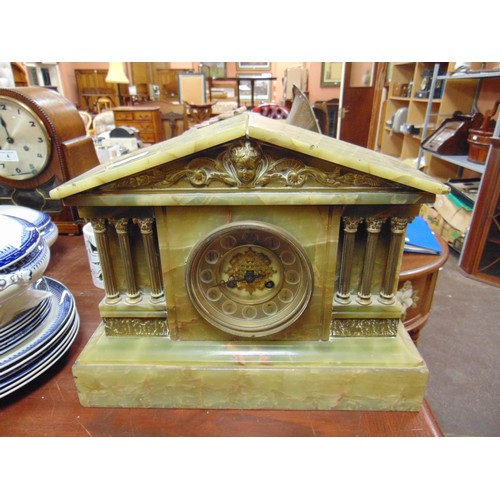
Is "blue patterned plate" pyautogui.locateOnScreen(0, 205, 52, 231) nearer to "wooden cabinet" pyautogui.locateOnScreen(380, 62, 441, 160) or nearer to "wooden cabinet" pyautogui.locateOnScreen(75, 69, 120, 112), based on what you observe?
"wooden cabinet" pyautogui.locateOnScreen(380, 62, 441, 160)

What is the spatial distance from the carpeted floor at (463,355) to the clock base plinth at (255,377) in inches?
33.1

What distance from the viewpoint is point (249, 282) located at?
71 cm

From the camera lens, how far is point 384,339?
2.44ft

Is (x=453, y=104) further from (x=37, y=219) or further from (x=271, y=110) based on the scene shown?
(x=37, y=219)

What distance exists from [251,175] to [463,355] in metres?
1.53

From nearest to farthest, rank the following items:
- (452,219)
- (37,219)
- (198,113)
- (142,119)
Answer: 1. (37,219)
2. (452,219)
3. (142,119)
4. (198,113)

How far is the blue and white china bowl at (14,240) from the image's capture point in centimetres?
66

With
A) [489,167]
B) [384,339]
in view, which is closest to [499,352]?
[489,167]

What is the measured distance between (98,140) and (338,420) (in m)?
2.15

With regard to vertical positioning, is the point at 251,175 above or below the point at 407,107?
above

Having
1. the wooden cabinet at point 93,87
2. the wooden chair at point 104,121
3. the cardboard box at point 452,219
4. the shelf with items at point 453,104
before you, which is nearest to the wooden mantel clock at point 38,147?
the cardboard box at point 452,219

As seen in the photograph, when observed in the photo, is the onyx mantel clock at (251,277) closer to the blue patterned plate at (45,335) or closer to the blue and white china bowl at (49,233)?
the blue patterned plate at (45,335)

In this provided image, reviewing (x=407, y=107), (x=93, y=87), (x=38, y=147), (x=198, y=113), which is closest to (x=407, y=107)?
(x=407, y=107)

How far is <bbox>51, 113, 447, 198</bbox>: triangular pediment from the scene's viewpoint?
0.58 metres
